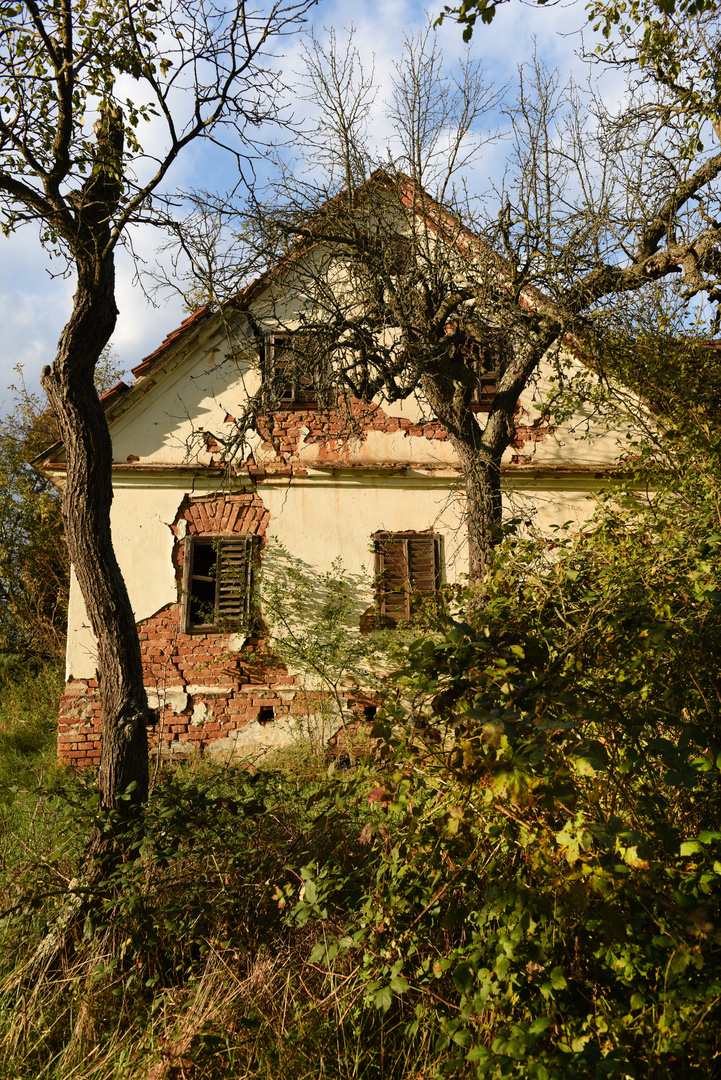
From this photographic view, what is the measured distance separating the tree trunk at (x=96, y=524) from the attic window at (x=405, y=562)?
479 centimetres

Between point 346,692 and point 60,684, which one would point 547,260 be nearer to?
point 346,692

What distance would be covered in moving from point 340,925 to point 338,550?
230 inches

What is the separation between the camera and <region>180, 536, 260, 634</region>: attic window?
8.20 meters

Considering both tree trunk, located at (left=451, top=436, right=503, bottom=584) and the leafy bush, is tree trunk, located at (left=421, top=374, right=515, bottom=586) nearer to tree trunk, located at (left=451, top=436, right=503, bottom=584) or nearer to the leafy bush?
tree trunk, located at (left=451, top=436, right=503, bottom=584)

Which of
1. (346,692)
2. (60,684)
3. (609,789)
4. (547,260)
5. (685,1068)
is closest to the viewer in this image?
(685,1068)

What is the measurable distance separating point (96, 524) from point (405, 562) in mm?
5036

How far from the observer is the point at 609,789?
2438mm

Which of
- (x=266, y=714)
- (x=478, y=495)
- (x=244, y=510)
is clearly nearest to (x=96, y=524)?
(x=478, y=495)

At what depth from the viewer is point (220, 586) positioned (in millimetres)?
8328

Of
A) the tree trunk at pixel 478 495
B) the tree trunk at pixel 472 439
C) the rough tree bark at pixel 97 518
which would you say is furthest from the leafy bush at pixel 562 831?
the tree trunk at pixel 472 439

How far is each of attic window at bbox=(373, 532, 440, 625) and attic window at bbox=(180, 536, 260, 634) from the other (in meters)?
1.58

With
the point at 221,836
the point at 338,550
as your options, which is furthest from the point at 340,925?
the point at 338,550

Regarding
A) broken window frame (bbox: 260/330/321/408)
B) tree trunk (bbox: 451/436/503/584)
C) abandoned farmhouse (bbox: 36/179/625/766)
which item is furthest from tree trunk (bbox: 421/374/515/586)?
abandoned farmhouse (bbox: 36/179/625/766)

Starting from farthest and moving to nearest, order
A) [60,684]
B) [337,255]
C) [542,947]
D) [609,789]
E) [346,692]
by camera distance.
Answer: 1. [60,684]
2. [346,692]
3. [337,255]
4. [609,789]
5. [542,947]
